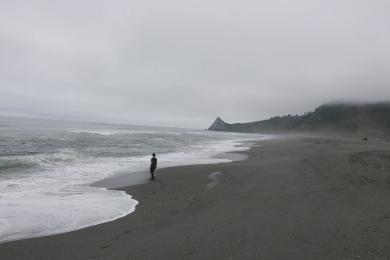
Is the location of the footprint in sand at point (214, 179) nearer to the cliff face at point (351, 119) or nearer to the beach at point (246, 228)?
the beach at point (246, 228)

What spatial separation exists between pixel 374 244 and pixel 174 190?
8.62 metres

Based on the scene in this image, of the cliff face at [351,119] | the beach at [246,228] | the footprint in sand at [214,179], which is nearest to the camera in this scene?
the beach at [246,228]

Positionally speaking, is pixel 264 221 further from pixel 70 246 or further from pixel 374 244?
pixel 70 246

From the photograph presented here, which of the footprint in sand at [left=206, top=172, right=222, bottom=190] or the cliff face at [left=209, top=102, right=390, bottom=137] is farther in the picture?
the cliff face at [left=209, top=102, right=390, bottom=137]

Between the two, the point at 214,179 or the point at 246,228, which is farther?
the point at 214,179

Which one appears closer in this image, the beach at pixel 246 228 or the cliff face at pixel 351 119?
the beach at pixel 246 228

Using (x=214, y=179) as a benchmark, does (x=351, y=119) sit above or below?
above

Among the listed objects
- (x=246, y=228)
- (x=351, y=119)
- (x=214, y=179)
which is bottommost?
(x=214, y=179)

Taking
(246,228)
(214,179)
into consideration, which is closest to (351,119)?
(214,179)

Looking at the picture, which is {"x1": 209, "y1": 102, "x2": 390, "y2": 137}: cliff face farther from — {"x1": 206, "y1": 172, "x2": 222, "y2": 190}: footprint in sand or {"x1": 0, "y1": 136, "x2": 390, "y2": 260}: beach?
{"x1": 0, "y1": 136, "x2": 390, "y2": 260}: beach

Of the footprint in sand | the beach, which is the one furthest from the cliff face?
the beach

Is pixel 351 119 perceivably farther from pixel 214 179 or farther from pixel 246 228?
pixel 246 228

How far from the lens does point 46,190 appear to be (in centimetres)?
1272

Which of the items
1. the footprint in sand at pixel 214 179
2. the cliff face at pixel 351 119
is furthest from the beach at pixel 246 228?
the cliff face at pixel 351 119
